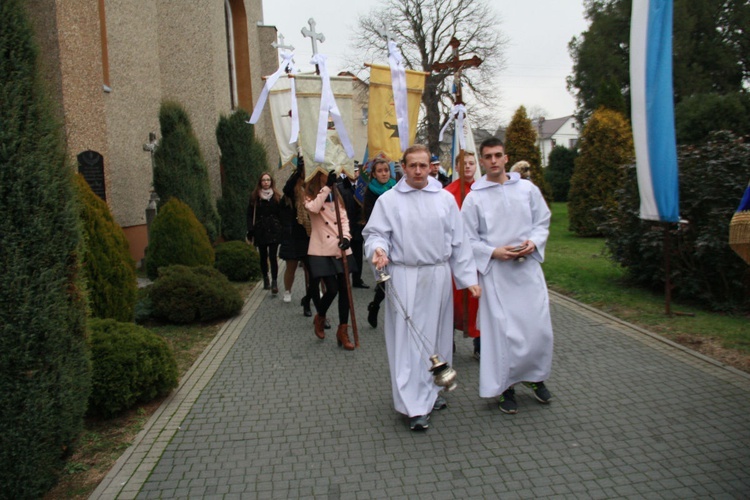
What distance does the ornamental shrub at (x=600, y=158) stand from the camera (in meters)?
17.8

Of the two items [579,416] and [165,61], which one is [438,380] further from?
[165,61]

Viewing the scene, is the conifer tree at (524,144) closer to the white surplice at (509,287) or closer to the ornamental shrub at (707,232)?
the ornamental shrub at (707,232)

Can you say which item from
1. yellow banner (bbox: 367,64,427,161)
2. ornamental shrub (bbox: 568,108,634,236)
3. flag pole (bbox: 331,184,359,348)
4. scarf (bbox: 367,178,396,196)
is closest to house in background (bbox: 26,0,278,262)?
flag pole (bbox: 331,184,359,348)

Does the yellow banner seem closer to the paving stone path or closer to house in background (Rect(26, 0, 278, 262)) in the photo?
the paving stone path

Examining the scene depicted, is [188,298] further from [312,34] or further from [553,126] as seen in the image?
[553,126]

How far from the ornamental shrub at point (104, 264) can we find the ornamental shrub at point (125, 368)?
107 centimetres

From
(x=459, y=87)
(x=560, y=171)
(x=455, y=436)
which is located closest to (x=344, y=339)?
(x=455, y=436)

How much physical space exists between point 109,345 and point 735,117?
77.7ft

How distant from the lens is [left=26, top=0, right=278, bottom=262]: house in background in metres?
9.07

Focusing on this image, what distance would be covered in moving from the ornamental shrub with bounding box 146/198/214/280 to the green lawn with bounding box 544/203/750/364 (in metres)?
5.73

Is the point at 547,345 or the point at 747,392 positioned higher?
the point at 547,345

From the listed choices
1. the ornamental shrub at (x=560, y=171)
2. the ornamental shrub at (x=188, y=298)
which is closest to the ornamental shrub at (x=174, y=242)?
the ornamental shrub at (x=188, y=298)

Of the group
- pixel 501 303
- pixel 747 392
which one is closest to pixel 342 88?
pixel 501 303

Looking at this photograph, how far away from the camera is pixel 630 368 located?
6035 mm
